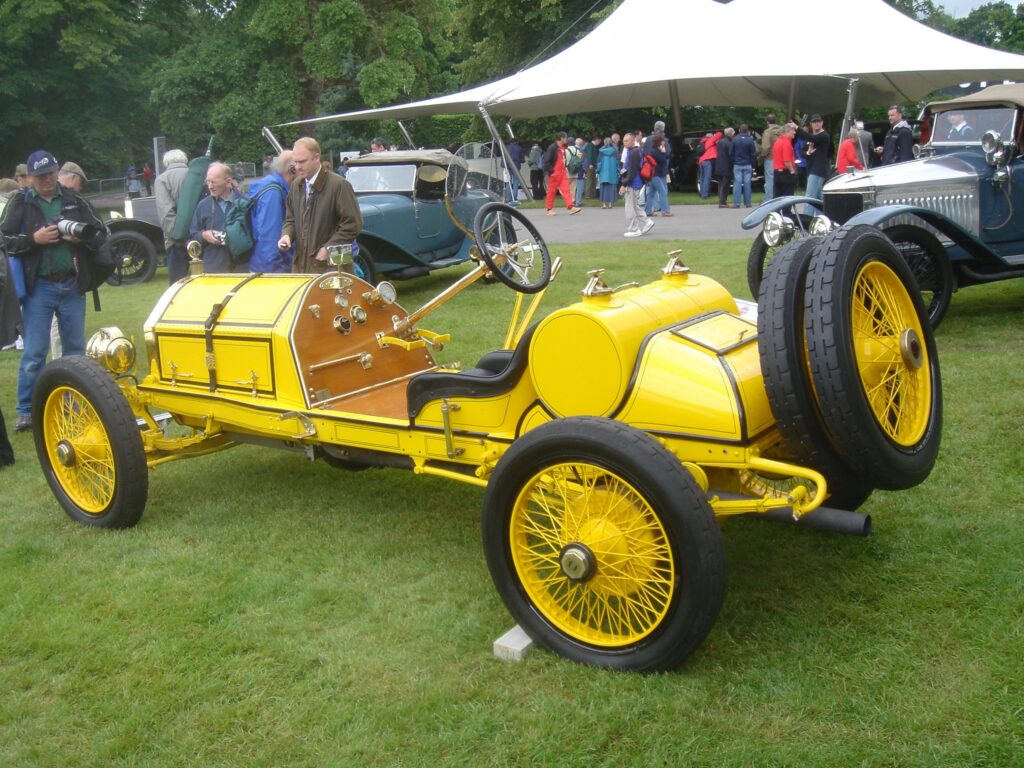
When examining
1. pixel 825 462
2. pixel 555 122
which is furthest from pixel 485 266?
pixel 555 122

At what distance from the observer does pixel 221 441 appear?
187 inches

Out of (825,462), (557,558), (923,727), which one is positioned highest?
(825,462)

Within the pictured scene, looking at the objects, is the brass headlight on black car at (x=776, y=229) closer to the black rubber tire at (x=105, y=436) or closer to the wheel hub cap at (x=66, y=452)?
the black rubber tire at (x=105, y=436)

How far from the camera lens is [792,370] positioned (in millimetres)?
2834

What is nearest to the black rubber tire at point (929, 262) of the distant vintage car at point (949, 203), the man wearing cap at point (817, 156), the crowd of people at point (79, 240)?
the distant vintage car at point (949, 203)

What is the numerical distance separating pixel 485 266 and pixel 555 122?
84.7 feet

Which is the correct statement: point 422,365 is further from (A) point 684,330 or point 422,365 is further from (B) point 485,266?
(A) point 684,330

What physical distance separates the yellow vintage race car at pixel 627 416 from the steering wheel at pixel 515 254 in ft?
0.06

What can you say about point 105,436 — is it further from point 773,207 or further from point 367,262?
point 773,207

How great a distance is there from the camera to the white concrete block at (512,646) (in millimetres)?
3137

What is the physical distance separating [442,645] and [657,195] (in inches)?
629

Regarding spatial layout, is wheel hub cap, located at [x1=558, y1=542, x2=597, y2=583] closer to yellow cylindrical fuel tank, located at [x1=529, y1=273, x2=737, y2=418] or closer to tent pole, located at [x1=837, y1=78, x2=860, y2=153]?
yellow cylindrical fuel tank, located at [x1=529, y1=273, x2=737, y2=418]

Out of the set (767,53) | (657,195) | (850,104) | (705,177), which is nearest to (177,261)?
(767,53)

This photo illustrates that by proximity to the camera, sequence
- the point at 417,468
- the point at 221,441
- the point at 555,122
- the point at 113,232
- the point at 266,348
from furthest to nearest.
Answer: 1. the point at 555,122
2. the point at 113,232
3. the point at 221,441
4. the point at 266,348
5. the point at 417,468
